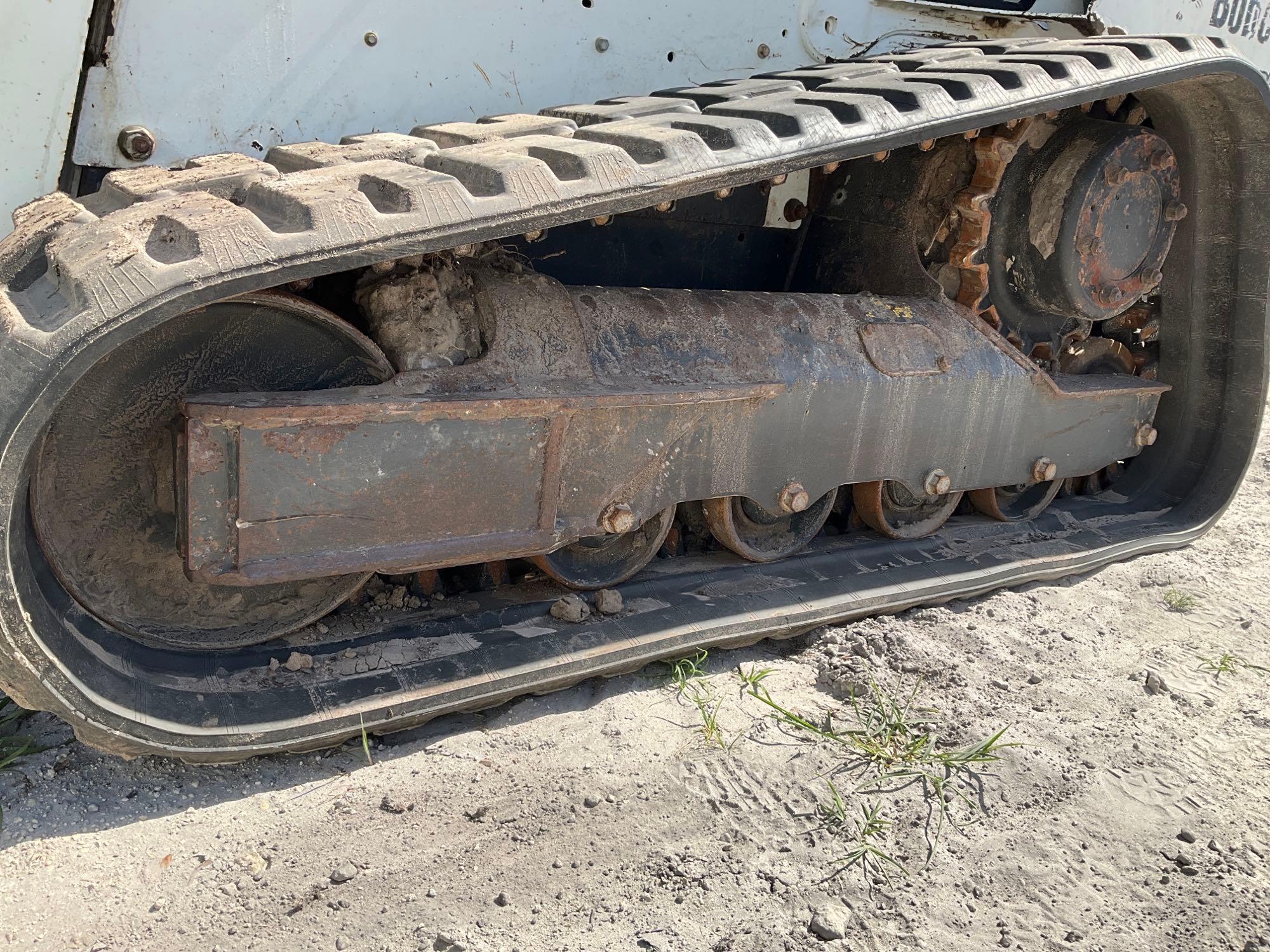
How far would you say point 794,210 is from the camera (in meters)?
3.23

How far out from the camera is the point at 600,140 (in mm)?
2127

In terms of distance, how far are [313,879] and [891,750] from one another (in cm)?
110

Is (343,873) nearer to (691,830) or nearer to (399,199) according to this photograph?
(691,830)

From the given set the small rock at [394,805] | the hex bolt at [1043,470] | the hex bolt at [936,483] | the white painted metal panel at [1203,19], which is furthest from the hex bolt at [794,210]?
the small rock at [394,805]

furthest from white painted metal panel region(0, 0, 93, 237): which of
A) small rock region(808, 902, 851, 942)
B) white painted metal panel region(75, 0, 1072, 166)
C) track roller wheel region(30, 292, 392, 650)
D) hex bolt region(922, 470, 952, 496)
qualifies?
hex bolt region(922, 470, 952, 496)

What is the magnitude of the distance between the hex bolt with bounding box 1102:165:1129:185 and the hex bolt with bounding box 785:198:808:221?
797 mm

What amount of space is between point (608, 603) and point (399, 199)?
101cm

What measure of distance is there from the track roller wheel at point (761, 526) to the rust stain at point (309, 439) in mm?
983

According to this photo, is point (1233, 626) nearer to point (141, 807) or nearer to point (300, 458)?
point (300, 458)

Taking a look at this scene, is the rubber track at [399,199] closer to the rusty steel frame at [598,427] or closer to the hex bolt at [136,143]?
the hex bolt at [136,143]

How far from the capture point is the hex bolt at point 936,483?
290cm

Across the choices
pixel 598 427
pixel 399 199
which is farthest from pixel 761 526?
pixel 399 199

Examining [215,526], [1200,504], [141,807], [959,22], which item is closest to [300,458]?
[215,526]

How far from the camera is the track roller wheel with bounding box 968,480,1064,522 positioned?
333 centimetres
